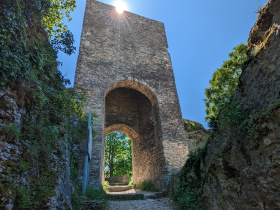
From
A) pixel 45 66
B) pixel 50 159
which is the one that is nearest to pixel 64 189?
pixel 50 159

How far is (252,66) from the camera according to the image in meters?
3.34

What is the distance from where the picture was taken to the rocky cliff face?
238 cm

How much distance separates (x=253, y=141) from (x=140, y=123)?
7256 millimetres

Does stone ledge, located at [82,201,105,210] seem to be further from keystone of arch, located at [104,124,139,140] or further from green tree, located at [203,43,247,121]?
green tree, located at [203,43,247,121]

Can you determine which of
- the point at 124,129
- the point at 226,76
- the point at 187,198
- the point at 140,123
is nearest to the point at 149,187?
the point at 140,123

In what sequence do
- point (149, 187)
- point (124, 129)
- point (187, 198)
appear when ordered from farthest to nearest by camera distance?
point (124, 129) → point (149, 187) → point (187, 198)

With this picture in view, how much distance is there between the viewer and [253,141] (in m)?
2.64

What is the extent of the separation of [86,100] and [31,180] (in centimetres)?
453

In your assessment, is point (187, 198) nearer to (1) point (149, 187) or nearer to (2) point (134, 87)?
(1) point (149, 187)

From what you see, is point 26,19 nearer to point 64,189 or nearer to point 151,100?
point 64,189

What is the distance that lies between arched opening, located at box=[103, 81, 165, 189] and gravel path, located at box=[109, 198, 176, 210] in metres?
1.91

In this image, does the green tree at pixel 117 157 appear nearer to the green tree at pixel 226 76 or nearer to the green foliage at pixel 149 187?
the green tree at pixel 226 76

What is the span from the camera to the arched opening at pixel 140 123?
7734 mm

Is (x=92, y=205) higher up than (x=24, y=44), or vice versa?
(x=24, y=44)
